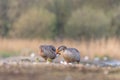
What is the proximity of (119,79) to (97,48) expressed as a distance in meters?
14.1

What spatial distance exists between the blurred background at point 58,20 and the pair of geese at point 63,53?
16564 mm

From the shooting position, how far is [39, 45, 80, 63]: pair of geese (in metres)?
12.6

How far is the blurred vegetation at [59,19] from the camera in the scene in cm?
3300

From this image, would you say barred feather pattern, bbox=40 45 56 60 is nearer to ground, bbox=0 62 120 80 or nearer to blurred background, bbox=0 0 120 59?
ground, bbox=0 62 120 80

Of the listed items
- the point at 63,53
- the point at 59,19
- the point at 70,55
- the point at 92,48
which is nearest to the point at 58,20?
the point at 59,19

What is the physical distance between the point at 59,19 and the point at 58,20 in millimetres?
213

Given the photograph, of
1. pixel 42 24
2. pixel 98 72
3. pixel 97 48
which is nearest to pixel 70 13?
pixel 42 24

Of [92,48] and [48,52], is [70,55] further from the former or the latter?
[92,48]

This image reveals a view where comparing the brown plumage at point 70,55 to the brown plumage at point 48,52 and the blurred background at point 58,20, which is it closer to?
the brown plumage at point 48,52

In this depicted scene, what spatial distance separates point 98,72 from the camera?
11445 mm

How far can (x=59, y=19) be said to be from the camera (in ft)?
118

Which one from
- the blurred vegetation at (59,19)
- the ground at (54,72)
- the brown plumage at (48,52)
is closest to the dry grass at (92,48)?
the blurred vegetation at (59,19)

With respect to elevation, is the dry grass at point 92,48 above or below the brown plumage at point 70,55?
above

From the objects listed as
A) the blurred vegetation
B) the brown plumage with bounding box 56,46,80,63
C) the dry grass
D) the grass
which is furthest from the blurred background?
the brown plumage with bounding box 56,46,80,63
